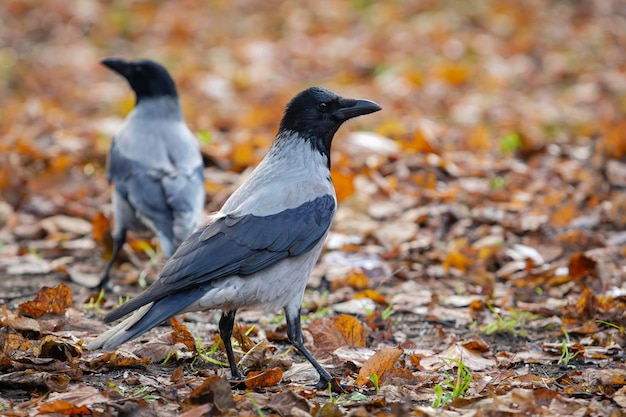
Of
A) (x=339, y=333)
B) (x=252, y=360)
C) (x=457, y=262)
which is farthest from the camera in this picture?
(x=457, y=262)

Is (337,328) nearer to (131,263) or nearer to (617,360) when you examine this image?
(617,360)

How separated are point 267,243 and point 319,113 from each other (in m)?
0.98

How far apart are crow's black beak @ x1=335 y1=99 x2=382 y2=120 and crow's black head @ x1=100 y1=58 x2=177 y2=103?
278 centimetres

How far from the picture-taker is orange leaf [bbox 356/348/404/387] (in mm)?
4422

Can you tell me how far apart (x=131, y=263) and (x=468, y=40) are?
8.90 m

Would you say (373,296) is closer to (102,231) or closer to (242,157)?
(102,231)

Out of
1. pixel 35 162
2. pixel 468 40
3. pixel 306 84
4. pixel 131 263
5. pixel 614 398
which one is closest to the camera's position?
pixel 614 398

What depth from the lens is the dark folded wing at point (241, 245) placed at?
443cm

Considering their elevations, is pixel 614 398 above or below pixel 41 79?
below

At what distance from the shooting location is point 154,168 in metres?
6.84

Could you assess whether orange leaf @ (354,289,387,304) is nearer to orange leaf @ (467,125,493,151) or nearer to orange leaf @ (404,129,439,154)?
orange leaf @ (404,129,439,154)

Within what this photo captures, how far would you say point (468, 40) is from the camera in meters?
14.4

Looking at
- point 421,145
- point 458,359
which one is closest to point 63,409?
point 458,359

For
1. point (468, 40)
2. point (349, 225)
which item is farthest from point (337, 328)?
point (468, 40)
